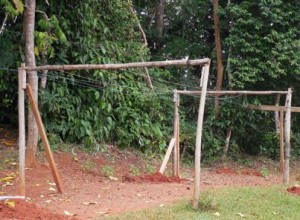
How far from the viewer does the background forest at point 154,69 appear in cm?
1050

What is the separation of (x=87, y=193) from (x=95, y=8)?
6003 mm

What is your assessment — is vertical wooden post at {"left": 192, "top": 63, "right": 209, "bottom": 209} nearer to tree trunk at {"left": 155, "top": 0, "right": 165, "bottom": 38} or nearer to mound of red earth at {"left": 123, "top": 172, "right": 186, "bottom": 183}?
mound of red earth at {"left": 123, "top": 172, "right": 186, "bottom": 183}

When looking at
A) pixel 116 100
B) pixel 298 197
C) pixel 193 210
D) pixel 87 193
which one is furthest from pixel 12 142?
pixel 298 197

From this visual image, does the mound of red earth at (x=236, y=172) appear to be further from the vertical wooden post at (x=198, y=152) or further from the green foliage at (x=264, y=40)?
the vertical wooden post at (x=198, y=152)

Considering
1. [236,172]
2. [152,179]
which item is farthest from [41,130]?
[236,172]

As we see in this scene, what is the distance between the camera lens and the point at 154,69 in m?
14.4

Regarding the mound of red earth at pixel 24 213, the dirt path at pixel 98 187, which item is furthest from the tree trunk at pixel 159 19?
the mound of red earth at pixel 24 213

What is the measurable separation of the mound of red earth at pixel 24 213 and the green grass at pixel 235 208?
0.67m

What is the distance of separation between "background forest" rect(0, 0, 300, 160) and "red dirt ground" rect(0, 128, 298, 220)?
863 mm

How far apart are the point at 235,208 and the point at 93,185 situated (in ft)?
9.55

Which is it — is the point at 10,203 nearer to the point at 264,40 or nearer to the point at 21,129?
the point at 21,129

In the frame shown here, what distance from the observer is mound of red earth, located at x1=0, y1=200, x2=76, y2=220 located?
493 cm

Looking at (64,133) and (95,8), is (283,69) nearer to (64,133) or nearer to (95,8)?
(95,8)

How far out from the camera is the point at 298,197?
308 inches
